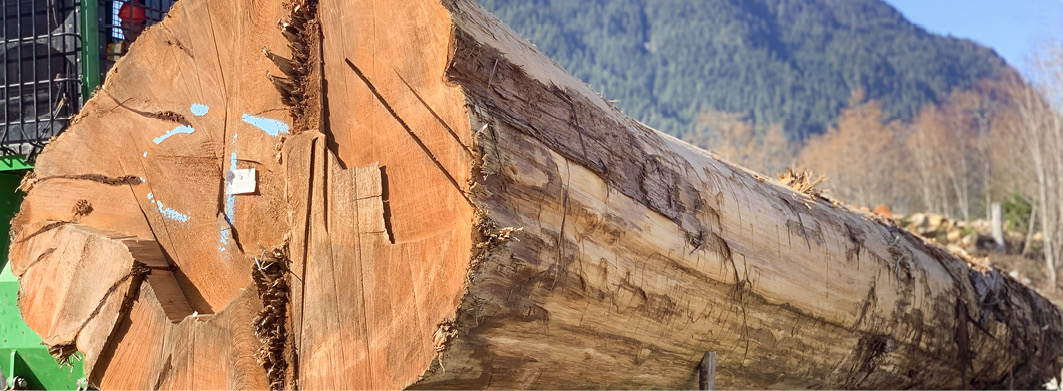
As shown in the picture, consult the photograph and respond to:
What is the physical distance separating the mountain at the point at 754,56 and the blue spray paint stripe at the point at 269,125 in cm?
4263

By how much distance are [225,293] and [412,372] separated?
737 millimetres

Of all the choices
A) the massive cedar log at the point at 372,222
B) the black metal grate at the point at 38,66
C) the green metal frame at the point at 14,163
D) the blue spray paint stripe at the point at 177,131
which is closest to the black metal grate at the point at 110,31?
the black metal grate at the point at 38,66

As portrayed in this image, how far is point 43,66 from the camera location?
153 inches

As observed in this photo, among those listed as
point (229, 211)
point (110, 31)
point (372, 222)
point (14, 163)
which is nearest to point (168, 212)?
point (229, 211)

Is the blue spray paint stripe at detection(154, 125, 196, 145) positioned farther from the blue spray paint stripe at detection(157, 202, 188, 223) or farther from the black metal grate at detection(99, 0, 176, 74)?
the black metal grate at detection(99, 0, 176, 74)

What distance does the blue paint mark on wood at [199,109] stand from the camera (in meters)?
2.59

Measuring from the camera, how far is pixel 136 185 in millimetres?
2691

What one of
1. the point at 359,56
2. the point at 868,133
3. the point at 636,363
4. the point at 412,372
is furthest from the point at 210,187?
the point at 868,133

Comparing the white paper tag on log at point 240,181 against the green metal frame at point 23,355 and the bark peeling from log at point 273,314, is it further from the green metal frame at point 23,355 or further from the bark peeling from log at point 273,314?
the green metal frame at point 23,355

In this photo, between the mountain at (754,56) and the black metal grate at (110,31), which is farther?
the mountain at (754,56)

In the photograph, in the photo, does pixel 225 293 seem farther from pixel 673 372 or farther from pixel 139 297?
pixel 673 372

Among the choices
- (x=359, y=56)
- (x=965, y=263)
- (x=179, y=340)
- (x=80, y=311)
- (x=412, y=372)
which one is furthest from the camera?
(x=965, y=263)

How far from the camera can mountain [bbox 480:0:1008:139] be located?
54406mm

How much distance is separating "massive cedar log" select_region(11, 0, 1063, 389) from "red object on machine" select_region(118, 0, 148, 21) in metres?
1.37
